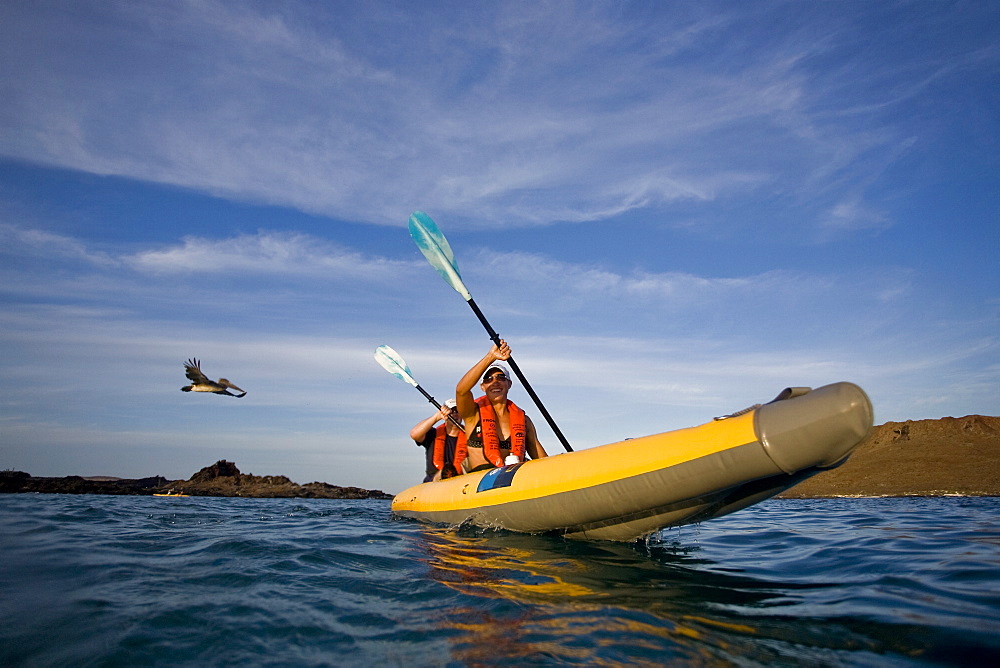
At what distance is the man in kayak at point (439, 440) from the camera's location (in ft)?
27.5

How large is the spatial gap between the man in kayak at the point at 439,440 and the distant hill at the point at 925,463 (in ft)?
31.3

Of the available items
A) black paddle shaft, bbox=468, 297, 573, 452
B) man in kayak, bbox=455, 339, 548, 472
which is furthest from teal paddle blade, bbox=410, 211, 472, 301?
man in kayak, bbox=455, 339, 548, 472

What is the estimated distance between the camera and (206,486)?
2228cm

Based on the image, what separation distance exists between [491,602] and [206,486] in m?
22.7

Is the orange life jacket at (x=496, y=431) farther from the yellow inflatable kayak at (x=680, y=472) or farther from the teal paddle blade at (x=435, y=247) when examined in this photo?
the teal paddle blade at (x=435, y=247)

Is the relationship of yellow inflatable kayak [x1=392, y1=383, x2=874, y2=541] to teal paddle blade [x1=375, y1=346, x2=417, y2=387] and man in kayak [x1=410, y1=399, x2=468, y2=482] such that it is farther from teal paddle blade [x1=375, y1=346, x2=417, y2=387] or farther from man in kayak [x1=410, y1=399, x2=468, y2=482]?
teal paddle blade [x1=375, y1=346, x2=417, y2=387]

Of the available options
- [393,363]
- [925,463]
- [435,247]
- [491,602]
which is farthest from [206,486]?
[925,463]

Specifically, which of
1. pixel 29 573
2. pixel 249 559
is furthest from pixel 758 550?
pixel 29 573

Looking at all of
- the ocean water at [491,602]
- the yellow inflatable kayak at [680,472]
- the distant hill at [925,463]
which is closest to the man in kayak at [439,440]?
the yellow inflatable kayak at [680,472]

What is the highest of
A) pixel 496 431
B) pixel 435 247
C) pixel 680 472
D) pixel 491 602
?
pixel 435 247

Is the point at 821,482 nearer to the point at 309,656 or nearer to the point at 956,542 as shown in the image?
the point at 956,542

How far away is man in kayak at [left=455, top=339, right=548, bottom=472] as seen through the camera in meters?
6.44

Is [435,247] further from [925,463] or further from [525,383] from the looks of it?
[925,463]

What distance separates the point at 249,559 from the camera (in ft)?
13.8
